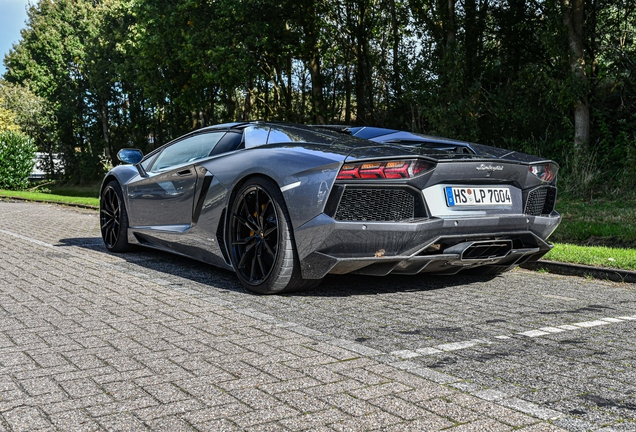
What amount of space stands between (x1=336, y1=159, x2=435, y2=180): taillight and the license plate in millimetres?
345

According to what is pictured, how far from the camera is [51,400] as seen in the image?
9.95ft

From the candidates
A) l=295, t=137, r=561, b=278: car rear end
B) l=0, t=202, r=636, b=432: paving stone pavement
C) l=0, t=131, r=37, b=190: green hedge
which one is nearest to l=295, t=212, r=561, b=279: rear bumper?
l=295, t=137, r=561, b=278: car rear end

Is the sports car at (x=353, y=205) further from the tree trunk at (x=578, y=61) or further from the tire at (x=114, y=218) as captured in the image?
the tree trunk at (x=578, y=61)

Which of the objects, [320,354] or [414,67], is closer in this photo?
[320,354]

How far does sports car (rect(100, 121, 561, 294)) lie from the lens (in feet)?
16.0

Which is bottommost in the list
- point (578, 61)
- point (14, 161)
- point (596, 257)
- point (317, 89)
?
point (596, 257)

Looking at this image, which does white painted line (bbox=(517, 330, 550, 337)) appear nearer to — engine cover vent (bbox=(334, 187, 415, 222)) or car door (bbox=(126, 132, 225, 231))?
engine cover vent (bbox=(334, 187, 415, 222))

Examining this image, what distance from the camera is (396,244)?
16.0 feet

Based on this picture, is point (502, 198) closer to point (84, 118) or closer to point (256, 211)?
point (256, 211)

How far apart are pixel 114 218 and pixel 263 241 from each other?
3211 millimetres

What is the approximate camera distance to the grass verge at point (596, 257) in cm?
657

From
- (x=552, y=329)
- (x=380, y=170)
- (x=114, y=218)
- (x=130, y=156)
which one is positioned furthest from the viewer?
(x=114, y=218)

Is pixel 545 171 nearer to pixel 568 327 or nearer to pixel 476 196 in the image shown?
pixel 476 196

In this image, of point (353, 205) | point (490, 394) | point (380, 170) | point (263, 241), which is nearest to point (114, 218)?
point (263, 241)
